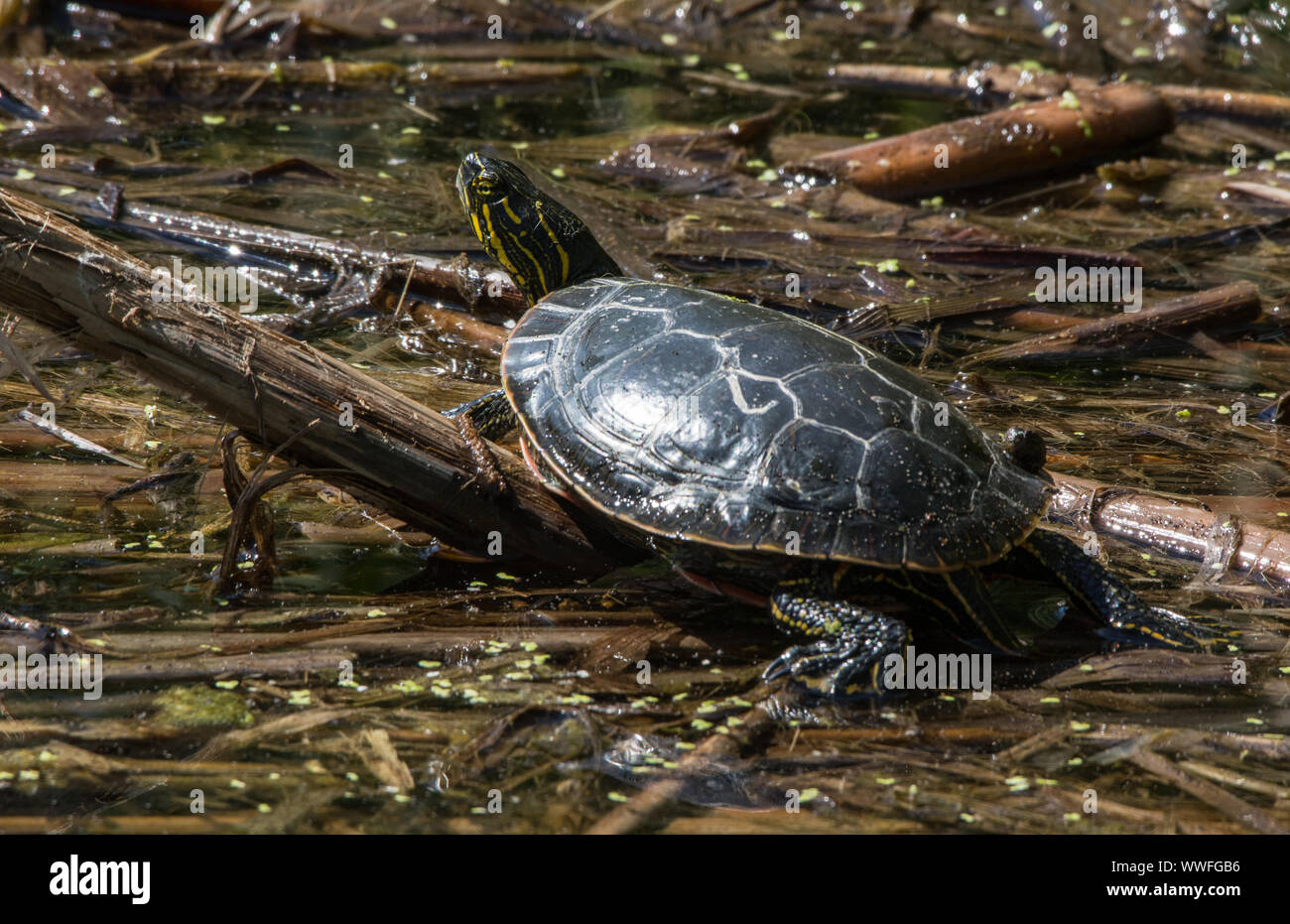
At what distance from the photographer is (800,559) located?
185 inches

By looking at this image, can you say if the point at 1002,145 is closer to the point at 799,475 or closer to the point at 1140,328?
the point at 1140,328

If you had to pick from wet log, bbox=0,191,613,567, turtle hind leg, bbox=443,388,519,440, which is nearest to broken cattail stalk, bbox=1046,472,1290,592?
wet log, bbox=0,191,613,567

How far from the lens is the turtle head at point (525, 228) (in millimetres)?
6340

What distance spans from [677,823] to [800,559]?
4.23ft

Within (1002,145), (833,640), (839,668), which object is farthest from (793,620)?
(1002,145)

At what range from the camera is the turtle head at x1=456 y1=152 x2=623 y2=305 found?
6340 millimetres

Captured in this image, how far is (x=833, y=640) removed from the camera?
183 inches

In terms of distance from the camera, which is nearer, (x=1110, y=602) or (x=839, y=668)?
(x=839, y=668)

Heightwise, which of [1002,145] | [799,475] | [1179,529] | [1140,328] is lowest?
[1179,529]

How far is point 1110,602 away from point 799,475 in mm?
1537

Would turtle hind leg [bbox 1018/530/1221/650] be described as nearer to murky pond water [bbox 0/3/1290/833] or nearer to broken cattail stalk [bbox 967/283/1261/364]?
murky pond water [bbox 0/3/1290/833]

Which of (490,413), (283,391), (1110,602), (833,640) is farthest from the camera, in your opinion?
(490,413)
